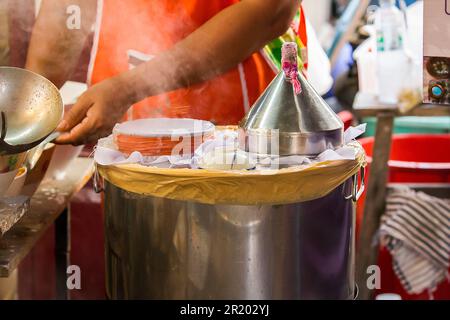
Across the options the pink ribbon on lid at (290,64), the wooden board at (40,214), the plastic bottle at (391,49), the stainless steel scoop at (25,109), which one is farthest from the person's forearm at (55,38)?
the plastic bottle at (391,49)

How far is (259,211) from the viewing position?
4.30ft

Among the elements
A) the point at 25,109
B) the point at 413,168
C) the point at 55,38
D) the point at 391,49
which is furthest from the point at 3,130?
the point at 391,49

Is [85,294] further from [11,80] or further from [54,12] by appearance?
[11,80]

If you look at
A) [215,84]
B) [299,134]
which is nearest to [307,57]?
[215,84]

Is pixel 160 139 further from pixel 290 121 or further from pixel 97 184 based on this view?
pixel 290 121

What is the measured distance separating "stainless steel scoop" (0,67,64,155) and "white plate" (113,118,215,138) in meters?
0.16

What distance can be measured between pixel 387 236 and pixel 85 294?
1283mm

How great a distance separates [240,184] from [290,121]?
0.21 metres

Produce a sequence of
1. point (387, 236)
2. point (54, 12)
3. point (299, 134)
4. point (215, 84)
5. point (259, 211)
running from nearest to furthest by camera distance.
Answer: point (259, 211) < point (299, 134) < point (215, 84) < point (54, 12) < point (387, 236)

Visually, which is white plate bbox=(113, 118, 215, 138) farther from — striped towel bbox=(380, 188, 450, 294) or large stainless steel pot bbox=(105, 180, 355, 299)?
striped towel bbox=(380, 188, 450, 294)

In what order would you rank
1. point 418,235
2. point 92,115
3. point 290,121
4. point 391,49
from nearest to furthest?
point 290,121
point 92,115
point 418,235
point 391,49

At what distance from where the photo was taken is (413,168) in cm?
263

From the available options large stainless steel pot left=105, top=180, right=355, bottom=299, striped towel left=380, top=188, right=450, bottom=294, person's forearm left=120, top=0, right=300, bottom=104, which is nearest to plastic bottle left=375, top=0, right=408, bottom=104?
striped towel left=380, top=188, right=450, bottom=294

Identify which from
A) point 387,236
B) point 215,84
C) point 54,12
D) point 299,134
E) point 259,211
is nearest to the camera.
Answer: point 259,211
